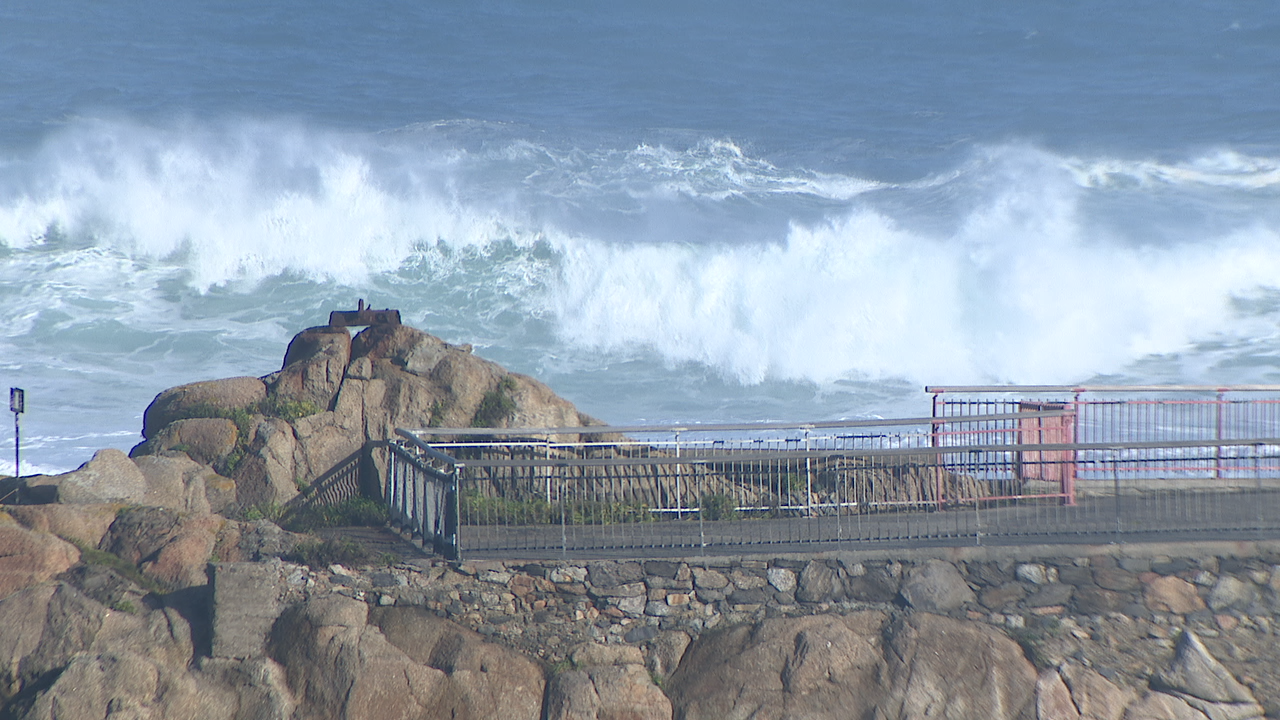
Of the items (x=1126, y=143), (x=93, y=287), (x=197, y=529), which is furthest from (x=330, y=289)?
(x=1126, y=143)

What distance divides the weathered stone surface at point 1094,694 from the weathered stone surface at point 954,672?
34 cm

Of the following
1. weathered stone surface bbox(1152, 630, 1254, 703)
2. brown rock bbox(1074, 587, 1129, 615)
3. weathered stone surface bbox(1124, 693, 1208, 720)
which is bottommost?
weathered stone surface bbox(1124, 693, 1208, 720)

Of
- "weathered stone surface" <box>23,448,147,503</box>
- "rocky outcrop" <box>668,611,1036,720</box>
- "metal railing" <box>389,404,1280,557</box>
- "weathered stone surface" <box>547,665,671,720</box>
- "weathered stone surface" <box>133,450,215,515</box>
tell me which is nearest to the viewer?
"weathered stone surface" <box>547,665,671,720</box>

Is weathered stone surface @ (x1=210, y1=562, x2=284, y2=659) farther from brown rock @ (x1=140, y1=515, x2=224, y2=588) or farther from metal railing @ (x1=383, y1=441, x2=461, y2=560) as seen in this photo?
metal railing @ (x1=383, y1=441, x2=461, y2=560)

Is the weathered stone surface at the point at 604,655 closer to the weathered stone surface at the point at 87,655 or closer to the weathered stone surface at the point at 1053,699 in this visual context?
the weathered stone surface at the point at 87,655

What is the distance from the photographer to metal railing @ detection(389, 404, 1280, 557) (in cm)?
956

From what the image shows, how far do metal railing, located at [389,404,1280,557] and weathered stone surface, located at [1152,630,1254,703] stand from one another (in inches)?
46.0

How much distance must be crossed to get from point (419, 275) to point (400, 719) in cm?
2375

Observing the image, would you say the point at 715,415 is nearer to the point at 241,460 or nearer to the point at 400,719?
the point at 241,460

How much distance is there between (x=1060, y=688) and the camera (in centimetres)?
861

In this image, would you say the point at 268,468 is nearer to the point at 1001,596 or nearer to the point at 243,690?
the point at 243,690

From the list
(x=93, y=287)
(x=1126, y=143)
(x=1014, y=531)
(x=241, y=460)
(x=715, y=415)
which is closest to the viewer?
(x=1014, y=531)

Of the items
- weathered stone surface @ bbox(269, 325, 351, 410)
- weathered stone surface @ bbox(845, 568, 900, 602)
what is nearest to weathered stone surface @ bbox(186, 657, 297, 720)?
weathered stone surface @ bbox(269, 325, 351, 410)

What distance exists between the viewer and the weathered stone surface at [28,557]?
329 inches
